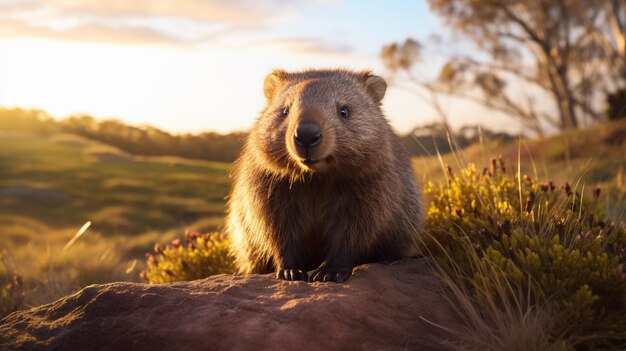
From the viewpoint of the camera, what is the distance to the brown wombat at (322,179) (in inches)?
171

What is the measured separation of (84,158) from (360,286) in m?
26.3

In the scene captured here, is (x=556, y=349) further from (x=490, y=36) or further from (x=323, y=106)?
(x=490, y=36)

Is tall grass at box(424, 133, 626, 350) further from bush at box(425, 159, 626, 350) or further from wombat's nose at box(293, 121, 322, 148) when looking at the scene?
wombat's nose at box(293, 121, 322, 148)

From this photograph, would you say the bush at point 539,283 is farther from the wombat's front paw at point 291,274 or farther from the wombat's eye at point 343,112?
the wombat's eye at point 343,112

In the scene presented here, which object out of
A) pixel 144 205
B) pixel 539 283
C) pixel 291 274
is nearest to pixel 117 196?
pixel 144 205

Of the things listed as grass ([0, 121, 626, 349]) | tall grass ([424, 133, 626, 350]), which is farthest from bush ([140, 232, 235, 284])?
tall grass ([424, 133, 626, 350])

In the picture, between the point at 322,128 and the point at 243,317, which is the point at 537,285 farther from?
the point at 243,317

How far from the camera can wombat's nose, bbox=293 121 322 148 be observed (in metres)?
4.04

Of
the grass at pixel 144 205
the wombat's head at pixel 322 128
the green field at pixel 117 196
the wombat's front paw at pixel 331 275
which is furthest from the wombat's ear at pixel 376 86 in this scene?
the green field at pixel 117 196

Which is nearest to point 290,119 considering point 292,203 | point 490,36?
point 292,203

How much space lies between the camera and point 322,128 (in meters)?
4.14

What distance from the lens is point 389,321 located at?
398 centimetres

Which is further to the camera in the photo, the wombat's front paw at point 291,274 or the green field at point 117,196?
the green field at point 117,196

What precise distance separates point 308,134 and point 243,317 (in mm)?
1216
